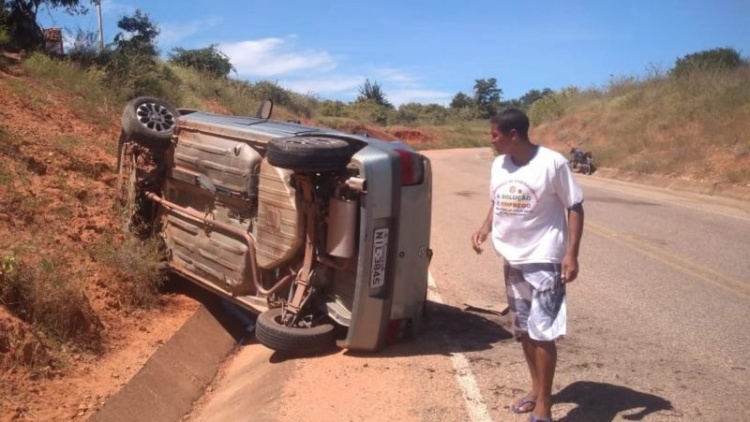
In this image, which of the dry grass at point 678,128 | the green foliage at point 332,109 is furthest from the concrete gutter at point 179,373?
the green foliage at point 332,109

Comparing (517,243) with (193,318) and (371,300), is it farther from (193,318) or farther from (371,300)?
(193,318)

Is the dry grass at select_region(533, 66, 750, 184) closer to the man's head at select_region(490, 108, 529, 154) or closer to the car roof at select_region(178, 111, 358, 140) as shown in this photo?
the car roof at select_region(178, 111, 358, 140)

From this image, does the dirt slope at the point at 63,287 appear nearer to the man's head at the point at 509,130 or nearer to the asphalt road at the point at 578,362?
the asphalt road at the point at 578,362

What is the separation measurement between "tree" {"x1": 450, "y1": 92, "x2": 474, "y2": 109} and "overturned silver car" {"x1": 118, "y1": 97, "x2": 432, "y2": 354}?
295 feet

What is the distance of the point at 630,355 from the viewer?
17.5ft

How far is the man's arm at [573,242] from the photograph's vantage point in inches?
149

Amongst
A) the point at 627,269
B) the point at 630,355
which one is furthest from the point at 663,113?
the point at 630,355

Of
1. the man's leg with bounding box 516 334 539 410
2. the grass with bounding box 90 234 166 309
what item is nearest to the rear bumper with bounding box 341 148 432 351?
the man's leg with bounding box 516 334 539 410

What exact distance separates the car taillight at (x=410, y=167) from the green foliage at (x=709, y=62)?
27.8 metres

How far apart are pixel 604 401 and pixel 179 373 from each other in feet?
11.0

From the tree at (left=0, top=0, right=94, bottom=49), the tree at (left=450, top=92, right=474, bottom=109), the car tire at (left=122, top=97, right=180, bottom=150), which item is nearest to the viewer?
the car tire at (left=122, top=97, right=180, bottom=150)

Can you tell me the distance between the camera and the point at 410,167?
5113 millimetres

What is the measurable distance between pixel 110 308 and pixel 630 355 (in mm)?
4426

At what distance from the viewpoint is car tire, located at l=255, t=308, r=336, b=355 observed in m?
5.05
